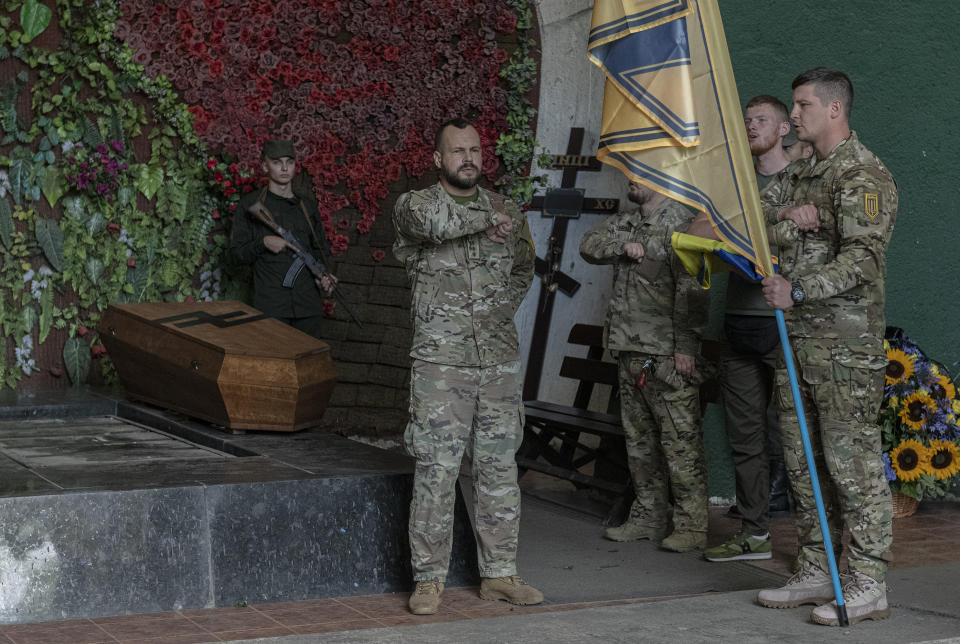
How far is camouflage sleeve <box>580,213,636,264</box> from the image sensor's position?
5344mm

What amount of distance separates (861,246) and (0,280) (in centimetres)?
541

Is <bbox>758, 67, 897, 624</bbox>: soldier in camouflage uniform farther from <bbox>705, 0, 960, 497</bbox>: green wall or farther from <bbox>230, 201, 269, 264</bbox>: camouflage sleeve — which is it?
<bbox>230, 201, 269, 264</bbox>: camouflage sleeve

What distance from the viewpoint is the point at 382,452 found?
16.4ft

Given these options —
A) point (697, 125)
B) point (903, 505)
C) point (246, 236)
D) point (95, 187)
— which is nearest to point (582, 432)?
point (903, 505)

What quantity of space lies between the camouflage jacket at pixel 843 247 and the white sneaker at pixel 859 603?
2.76ft

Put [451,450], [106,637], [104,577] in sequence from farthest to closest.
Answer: [451,450]
[104,577]
[106,637]

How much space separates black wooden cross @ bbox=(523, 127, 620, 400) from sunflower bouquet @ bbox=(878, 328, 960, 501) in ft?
7.76

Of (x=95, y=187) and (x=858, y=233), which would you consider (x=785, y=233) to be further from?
(x=95, y=187)

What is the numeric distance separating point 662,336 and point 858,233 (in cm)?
144

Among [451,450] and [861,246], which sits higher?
[861,246]

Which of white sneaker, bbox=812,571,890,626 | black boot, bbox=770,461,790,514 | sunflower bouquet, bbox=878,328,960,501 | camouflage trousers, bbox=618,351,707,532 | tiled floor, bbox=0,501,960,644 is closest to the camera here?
tiled floor, bbox=0,501,960,644

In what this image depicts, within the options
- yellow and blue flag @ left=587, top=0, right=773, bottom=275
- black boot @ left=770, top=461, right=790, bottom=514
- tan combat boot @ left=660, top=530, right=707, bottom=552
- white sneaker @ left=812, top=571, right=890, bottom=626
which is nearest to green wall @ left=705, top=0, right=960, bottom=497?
black boot @ left=770, top=461, right=790, bottom=514

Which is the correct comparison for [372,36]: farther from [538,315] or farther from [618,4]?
[618,4]

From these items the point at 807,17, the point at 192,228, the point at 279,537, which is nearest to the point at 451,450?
the point at 279,537
